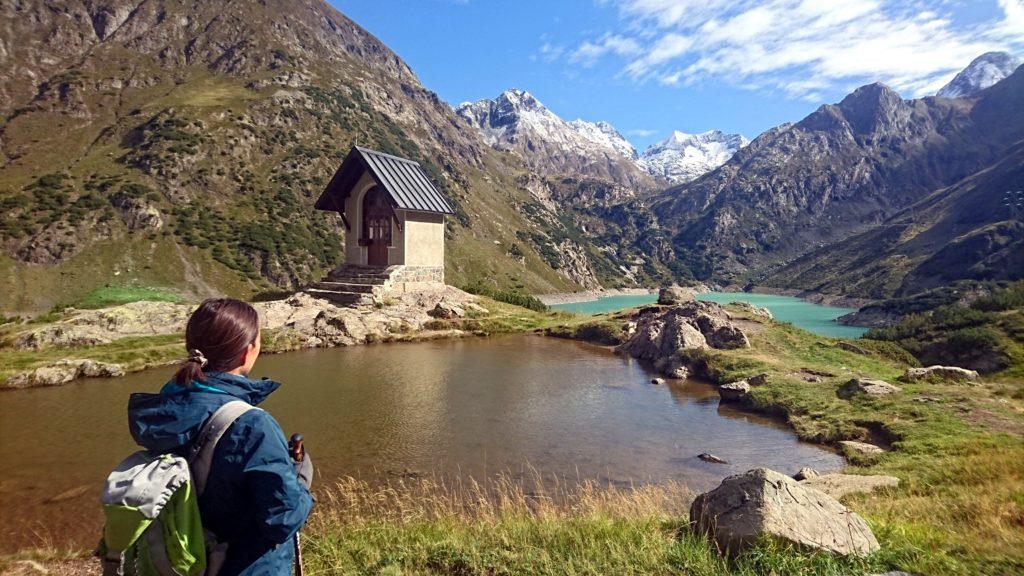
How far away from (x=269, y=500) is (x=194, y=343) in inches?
46.9

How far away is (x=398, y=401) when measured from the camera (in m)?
16.5

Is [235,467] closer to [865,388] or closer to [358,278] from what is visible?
[865,388]

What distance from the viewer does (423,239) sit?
38250mm

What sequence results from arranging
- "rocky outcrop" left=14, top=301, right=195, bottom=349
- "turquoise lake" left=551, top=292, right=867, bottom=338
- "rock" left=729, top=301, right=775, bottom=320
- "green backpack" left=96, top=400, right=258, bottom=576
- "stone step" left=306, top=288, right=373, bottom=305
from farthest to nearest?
"turquoise lake" left=551, top=292, right=867, bottom=338
"stone step" left=306, top=288, right=373, bottom=305
"rock" left=729, top=301, right=775, bottom=320
"rocky outcrop" left=14, top=301, right=195, bottom=349
"green backpack" left=96, top=400, right=258, bottom=576

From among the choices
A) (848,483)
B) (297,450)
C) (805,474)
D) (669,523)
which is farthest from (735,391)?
(297,450)

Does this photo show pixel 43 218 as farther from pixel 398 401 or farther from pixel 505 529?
pixel 505 529

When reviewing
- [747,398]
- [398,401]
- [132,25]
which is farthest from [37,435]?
[132,25]

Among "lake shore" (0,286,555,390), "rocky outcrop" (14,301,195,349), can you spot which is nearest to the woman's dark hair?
"lake shore" (0,286,555,390)

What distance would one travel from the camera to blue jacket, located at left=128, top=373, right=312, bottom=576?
292 cm

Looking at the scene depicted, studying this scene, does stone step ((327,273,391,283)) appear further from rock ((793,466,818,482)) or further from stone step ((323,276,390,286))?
rock ((793,466,818,482))

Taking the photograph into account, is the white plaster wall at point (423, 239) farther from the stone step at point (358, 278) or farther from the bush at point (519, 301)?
the bush at point (519, 301)

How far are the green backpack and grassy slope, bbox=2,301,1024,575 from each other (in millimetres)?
3344

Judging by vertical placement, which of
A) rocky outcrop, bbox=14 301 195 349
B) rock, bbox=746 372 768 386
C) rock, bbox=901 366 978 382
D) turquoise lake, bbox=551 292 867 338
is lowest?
turquoise lake, bbox=551 292 867 338

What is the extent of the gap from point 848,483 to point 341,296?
30.9 meters
